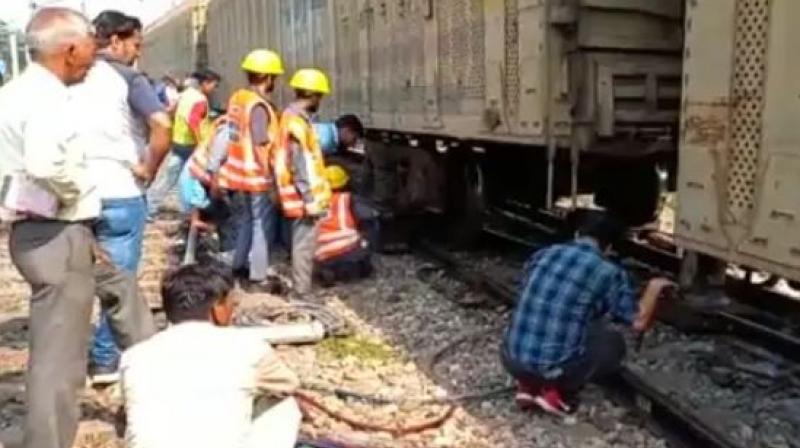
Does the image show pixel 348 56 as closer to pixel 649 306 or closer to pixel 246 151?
pixel 246 151

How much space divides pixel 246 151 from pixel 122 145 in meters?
3.09

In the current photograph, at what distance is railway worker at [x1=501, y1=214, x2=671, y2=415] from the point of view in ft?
17.8

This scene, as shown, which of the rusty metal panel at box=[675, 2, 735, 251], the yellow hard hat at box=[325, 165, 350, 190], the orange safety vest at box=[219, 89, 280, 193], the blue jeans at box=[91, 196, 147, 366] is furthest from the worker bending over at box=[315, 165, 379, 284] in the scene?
the rusty metal panel at box=[675, 2, 735, 251]

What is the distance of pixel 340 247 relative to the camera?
9.19m

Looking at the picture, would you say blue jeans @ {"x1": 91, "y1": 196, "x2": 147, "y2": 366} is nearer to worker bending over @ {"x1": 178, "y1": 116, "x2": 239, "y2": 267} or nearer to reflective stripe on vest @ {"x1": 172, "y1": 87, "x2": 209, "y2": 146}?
worker bending over @ {"x1": 178, "y1": 116, "x2": 239, "y2": 267}

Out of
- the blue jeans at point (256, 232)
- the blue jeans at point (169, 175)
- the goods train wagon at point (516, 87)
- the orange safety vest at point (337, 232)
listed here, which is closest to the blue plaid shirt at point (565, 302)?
the goods train wagon at point (516, 87)

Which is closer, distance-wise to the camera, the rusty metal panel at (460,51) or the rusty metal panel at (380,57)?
the rusty metal panel at (460,51)

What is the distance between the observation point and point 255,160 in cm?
845

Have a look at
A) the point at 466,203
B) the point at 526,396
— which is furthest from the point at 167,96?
the point at 526,396

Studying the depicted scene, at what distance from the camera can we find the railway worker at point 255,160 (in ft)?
27.5

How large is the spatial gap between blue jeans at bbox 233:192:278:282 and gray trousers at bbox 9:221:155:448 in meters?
4.13

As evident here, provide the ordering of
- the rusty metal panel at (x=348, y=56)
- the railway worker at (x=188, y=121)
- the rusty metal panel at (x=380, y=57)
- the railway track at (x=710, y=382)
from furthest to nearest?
the railway worker at (x=188, y=121)
the rusty metal panel at (x=348, y=56)
the rusty metal panel at (x=380, y=57)
the railway track at (x=710, y=382)

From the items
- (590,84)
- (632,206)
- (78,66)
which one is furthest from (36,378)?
(632,206)

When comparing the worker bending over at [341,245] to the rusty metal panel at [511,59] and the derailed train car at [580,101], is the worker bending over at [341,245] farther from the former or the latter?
the rusty metal panel at [511,59]
